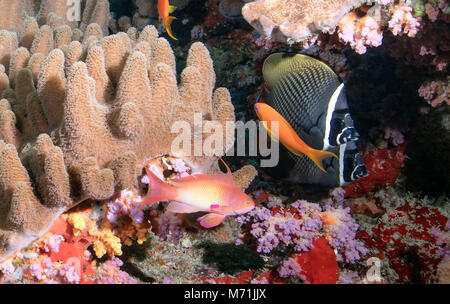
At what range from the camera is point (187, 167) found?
7.31 ft

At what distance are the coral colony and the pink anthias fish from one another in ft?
0.08

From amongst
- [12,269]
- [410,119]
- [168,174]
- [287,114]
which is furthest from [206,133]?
[410,119]

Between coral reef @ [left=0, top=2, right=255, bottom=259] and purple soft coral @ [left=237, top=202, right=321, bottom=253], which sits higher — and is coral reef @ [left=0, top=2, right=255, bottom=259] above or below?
above

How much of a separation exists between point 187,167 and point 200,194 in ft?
1.53

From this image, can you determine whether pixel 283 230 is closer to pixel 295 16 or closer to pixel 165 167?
pixel 165 167

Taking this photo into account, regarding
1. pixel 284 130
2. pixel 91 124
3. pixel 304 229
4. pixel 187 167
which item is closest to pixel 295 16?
pixel 284 130

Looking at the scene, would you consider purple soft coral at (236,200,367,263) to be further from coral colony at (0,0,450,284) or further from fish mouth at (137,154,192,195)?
fish mouth at (137,154,192,195)

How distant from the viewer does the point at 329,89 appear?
220 cm

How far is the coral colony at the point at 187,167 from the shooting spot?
192cm

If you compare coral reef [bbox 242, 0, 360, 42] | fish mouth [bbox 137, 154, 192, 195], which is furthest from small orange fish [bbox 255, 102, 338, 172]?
fish mouth [bbox 137, 154, 192, 195]

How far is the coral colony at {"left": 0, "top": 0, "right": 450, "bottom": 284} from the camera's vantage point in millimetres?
1920

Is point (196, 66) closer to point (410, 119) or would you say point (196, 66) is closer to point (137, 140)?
point (137, 140)

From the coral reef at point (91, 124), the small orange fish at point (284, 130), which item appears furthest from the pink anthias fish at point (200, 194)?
the small orange fish at point (284, 130)
